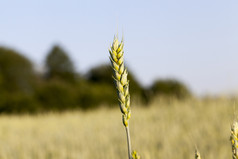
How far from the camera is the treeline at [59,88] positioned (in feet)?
47.4

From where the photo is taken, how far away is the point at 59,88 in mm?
15430

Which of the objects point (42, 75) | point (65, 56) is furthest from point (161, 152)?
point (42, 75)

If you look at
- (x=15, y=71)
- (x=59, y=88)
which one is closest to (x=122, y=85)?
(x=59, y=88)

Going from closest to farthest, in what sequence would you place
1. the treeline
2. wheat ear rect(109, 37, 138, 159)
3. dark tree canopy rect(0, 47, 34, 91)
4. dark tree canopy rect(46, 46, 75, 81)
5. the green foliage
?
wheat ear rect(109, 37, 138, 159) < the treeline < the green foliage < dark tree canopy rect(0, 47, 34, 91) < dark tree canopy rect(46, 46, 75, 81)

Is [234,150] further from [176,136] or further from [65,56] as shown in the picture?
[65,56]

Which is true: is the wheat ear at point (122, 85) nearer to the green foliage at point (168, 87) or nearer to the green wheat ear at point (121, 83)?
the green wheat ear at point (121, 83)

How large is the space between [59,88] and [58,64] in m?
9.09

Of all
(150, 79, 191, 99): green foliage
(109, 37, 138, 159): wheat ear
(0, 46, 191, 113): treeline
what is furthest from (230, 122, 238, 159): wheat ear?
(150, 79, 191, 99): green foliage

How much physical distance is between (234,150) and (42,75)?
90.6 feet

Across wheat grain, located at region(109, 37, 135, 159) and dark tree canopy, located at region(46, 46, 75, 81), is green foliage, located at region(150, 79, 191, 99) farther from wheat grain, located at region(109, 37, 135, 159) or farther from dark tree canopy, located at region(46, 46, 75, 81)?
wheat grain, located at region(109, 37, 135, 159)

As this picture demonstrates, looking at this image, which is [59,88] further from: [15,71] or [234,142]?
[234,142]

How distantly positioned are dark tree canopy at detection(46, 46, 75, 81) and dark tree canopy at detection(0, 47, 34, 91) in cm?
333

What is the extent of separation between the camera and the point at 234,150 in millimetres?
596

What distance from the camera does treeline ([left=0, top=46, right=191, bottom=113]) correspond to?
1445 centimetres
